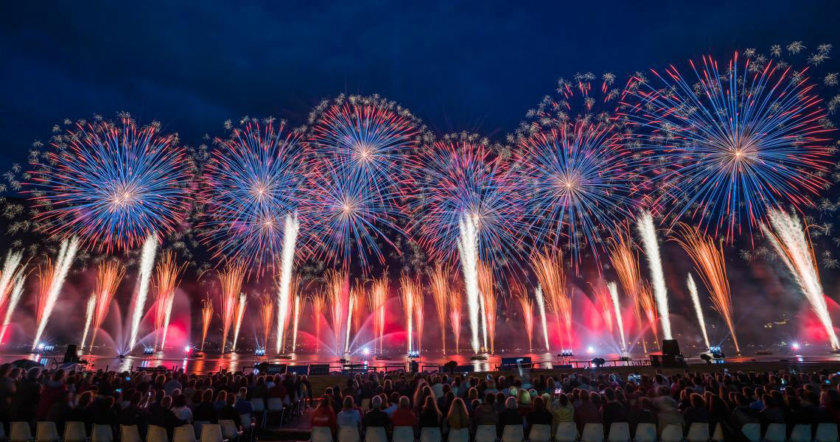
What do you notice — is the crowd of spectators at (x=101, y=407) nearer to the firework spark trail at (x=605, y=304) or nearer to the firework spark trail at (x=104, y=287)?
the firework spark trail at (x=104, y=287)

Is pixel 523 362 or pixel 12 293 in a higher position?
pixel 12 293

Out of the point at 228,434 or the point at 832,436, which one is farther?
the point at 228,434

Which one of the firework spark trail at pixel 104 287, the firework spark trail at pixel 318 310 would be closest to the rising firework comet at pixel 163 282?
the firework spark trail at pixel 104 287

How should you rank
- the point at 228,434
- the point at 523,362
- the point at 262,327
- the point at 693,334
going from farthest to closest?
1. the point at 693,334
2. the point at 262,327
3. the point at 523,362
4. the point at 228,434

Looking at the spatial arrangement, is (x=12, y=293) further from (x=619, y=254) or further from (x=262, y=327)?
(x=619, y=254)

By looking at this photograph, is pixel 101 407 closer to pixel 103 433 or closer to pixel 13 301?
pixel 103 433

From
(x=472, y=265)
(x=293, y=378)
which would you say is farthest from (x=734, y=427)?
(x=472, y=265)

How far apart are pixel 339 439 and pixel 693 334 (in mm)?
129881

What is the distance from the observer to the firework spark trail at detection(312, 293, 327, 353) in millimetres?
94450

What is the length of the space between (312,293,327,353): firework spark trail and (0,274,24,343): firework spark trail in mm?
47115

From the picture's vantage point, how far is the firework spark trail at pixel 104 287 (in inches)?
2407

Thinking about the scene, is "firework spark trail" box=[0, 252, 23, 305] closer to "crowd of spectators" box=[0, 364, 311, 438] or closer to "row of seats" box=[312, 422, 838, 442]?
"crowd of spectators" box=[0, 364, 311, 438]

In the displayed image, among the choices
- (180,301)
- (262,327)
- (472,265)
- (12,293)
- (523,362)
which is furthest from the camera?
(262,327)

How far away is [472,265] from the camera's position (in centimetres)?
4041
